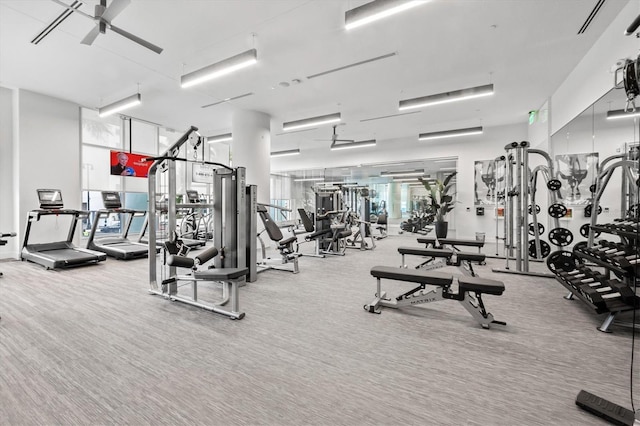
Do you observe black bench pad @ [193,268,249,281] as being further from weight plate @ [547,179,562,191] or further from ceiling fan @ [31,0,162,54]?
weight plate @ [547,179,562,191]

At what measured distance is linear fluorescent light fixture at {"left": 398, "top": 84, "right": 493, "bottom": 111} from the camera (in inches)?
196

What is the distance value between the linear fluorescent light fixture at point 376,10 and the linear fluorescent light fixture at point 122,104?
450 centimetres

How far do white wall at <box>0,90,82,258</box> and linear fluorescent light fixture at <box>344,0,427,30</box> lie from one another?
21.6 feet

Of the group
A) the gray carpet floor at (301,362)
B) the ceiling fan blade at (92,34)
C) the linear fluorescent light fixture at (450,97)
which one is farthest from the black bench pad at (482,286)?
the ceiling fan blade at (92,34)

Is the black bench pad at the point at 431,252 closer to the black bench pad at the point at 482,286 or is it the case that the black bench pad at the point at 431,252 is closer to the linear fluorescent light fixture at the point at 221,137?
the black bench pad at the point at 482,286

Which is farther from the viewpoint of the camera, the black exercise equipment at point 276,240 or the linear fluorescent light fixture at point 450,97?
the linear fluorescent light fixture at point 450,97

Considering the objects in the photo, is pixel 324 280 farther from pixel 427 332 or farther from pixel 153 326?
pixel 153 326

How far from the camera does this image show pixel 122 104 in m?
5.73

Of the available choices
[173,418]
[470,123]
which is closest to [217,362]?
[173,418]

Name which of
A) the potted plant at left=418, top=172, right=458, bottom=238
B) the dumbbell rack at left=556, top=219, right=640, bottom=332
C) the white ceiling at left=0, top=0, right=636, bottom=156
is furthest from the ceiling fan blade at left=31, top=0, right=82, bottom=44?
the potted plant at left=418, top=172, right=458, bottom=238

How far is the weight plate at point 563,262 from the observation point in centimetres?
340

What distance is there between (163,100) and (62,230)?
366cm

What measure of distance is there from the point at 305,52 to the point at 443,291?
3.74 m

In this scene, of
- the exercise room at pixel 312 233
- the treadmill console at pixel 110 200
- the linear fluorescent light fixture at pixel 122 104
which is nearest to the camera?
the exercise room at pixel 312 233
